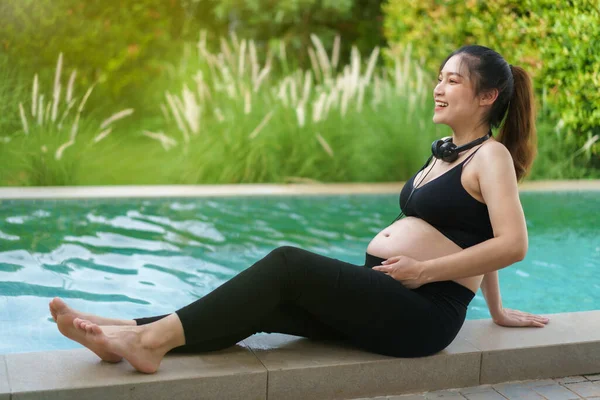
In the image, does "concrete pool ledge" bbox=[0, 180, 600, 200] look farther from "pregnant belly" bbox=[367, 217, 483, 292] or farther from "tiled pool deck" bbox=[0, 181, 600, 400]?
"pregnant belly" bbox=[367, 217, 483, 292]

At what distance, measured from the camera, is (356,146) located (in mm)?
8055

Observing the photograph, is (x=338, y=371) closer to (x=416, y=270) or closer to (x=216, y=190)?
(x=416, y=270)

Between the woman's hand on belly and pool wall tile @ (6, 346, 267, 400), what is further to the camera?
the woman's hand on belly

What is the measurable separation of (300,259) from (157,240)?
3.05m

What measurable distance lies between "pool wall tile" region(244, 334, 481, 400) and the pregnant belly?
28cm

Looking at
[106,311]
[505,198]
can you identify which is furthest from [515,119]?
[106,311]

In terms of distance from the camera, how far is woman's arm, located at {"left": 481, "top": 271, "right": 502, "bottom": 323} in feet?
9.40

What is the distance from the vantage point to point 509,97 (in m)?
2.65

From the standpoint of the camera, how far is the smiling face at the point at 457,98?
8.61 feet

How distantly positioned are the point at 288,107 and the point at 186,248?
3425mm

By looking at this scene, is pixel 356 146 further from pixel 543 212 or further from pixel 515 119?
pixel 515 119

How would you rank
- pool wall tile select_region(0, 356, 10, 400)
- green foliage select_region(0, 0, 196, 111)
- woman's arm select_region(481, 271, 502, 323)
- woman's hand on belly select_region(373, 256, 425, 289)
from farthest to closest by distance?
green foliage select_region(0, 0, 196, 111), woman's arm select_region(481, 271, 502, 323), woman's hand on belly select_region(373, 256, 425, 289), pool wall tile select_region(0, 356, 10, 400)

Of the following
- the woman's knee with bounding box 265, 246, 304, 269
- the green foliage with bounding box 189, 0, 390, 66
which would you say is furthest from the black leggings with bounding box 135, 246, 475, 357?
the green foliage with bounding box 189, 0, 390, 66

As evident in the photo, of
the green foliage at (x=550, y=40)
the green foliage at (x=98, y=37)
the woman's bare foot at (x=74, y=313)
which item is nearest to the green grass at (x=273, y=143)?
the green foliage at (x=550, y=40)
